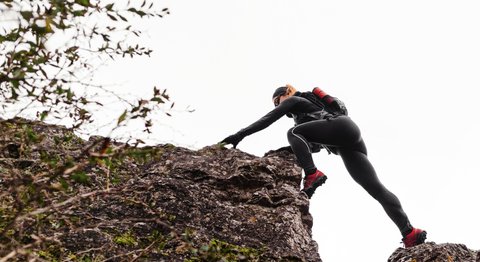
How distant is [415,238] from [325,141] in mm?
2299

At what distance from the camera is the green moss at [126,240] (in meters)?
7.77

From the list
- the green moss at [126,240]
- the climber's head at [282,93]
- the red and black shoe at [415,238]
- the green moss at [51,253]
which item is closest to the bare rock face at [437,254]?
the red and black shoe at [415,238]

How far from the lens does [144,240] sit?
8.00 m

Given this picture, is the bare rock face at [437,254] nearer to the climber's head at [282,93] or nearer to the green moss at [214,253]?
the green moss at [214,253]

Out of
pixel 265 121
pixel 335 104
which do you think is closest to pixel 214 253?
pixel 265 121

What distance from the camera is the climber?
1023cm

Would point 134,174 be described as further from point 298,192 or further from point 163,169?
point 298,192

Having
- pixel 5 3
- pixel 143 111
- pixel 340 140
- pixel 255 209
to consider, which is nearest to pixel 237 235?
pixel 255 209

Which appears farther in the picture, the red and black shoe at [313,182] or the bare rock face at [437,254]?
the red and black shoe at [313,182]

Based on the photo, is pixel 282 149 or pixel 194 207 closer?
pixel 194 207

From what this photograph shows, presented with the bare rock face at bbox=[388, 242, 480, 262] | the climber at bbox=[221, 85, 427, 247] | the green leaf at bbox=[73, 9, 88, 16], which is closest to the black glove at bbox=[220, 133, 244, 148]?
the climber at bbox=[221, 85, 427, 247]

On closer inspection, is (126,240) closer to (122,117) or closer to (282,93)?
(122,117)

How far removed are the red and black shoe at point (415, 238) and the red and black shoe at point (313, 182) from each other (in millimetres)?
1682

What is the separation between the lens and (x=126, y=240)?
7.84 meters
